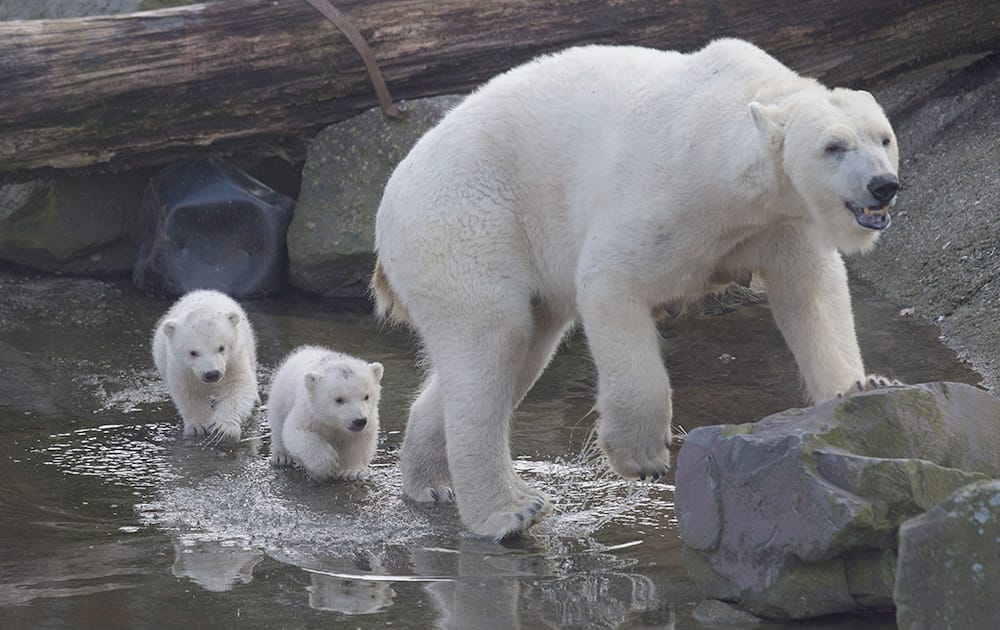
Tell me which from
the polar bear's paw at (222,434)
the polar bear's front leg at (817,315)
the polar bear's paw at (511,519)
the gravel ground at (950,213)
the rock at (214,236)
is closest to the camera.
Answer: the polar bear's front leg at (817,315)

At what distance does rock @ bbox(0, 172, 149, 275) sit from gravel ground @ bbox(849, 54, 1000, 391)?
16.1ft

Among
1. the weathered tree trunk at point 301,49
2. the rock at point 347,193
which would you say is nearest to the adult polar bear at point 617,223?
the weathered tree trunk at point 301,49

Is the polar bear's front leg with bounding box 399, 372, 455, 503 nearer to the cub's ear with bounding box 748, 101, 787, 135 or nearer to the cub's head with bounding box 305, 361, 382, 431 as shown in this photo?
the cub's head with bounding box 305, 361, 382, 431

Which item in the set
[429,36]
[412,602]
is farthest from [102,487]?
A: [429,36]

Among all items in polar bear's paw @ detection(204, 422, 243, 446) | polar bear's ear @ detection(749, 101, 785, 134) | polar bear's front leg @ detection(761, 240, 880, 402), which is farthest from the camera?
polar bear's paw @ detection(204, 422, 243, 446)

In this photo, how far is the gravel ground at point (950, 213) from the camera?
7457mm

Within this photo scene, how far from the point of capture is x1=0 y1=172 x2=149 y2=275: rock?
9820mm

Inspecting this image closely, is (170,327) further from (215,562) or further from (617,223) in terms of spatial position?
(617,223)

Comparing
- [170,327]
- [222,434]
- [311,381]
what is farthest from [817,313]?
[170,327]

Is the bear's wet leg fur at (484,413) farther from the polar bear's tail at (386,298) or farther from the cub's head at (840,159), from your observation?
the cub's head at (840,159)

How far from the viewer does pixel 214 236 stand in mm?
9742

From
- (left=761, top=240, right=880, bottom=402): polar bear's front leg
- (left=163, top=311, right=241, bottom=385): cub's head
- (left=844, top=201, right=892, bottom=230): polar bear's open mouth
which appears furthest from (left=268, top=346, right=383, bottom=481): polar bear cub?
(left=844, top=201, right=892, bottom=230): polar bear's open mouth

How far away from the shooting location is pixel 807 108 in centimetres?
439

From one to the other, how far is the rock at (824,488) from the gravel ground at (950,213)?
2.56 metres
